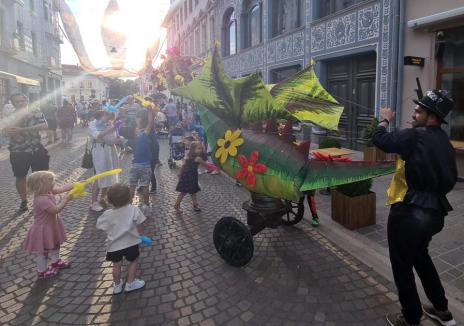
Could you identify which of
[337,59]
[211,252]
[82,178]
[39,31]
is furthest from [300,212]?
[39,31]

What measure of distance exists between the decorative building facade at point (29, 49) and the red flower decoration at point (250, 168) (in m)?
18.2

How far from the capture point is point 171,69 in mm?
6863

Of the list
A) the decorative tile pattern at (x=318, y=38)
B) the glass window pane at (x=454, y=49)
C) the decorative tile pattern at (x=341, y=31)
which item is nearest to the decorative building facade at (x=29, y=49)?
the decorative tile pattern at (x=318, y=38)

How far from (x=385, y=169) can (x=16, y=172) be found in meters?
5.60

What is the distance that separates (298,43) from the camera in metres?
12.7

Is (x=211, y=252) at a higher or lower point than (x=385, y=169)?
lower

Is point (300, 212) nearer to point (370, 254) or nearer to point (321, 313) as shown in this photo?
point (370, 254)

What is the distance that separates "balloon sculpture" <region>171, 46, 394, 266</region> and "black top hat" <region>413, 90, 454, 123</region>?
55 cm

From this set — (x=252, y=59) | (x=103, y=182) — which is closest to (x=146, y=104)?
(x=103, y=182)

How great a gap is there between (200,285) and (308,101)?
2.13 metres

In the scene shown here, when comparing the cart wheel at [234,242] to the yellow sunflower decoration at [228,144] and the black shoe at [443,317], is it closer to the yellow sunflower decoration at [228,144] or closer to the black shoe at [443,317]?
Result: the yellow sunflower decoration at [228,144]

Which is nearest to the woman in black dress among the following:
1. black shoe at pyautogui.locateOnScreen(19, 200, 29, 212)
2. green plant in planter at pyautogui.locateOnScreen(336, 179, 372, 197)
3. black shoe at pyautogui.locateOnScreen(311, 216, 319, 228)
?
black shoe at pyautogui.locateOnScreen(311, 216, 319, 228)

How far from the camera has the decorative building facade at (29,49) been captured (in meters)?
20.4

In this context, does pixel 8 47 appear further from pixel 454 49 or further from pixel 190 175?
pixel 454 49
